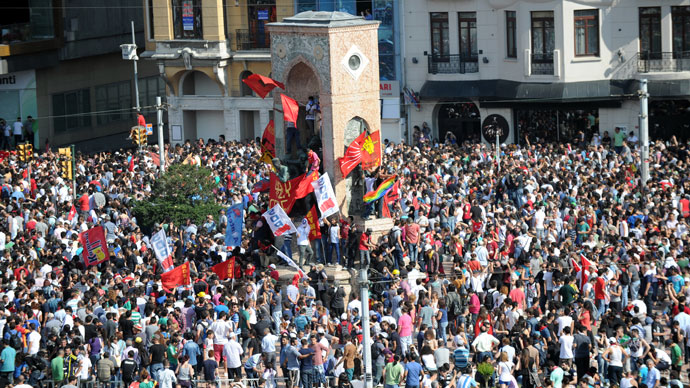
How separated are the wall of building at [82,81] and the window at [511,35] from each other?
67.6ft

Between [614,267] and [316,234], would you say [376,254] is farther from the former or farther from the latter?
[614,267]

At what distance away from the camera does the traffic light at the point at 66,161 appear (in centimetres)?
4363

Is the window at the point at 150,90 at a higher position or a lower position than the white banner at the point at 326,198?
higher

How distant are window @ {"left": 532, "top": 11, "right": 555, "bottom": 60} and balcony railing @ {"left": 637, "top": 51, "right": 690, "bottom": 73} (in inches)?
120

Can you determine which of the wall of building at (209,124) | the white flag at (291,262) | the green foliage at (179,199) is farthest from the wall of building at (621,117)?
the white flag at (291,262)

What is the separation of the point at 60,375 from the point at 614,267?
11180mm

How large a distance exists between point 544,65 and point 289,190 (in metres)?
19.3

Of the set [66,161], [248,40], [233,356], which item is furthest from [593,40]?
[233,356]

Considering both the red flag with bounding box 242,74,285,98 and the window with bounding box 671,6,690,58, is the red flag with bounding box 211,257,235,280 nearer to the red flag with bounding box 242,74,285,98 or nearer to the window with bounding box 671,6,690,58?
the red flag with bounding box 242,74,285,98

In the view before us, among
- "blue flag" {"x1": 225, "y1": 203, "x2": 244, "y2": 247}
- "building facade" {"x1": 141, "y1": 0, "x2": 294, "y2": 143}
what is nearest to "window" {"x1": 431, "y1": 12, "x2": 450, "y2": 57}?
"building facade" {"x1": 141, "y1": 0, "x2": 294, "y2": 143}

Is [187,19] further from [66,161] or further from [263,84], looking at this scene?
[263,84]

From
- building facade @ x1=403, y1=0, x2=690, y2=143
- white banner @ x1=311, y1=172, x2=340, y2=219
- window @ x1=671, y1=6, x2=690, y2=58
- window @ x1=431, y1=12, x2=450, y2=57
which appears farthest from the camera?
window @ x1=431, y1=12, x2=450, y2=57

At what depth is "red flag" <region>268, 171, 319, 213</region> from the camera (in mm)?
34688

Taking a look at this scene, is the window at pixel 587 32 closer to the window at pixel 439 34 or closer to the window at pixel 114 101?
the window at pixel 439 34
